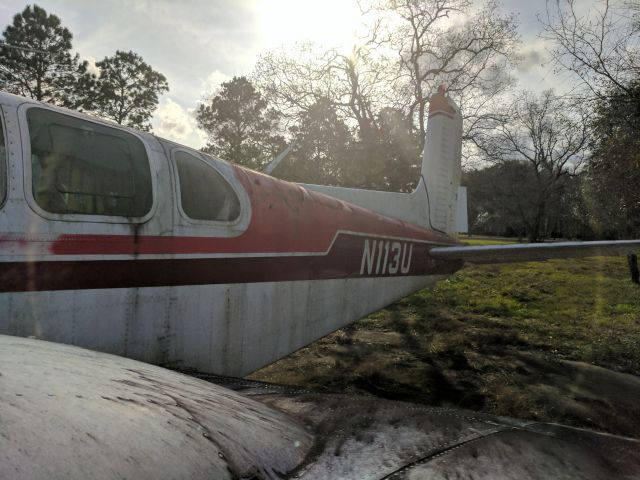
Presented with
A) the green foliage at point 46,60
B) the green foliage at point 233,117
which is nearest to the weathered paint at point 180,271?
the green foliage at point 46,60

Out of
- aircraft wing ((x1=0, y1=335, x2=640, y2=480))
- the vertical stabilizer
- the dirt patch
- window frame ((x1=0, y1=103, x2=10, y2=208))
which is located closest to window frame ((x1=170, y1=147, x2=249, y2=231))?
window frame ((x1=0, y1=103, x2=10, y2=208))

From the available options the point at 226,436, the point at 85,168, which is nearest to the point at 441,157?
the point at 85,168

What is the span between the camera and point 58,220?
2.47 meters

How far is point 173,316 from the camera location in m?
3.06

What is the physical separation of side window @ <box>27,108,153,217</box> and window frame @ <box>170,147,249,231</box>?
225mm

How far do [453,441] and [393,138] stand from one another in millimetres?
19968

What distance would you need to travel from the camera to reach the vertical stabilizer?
7739 mm

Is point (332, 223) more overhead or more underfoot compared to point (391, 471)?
more overhead

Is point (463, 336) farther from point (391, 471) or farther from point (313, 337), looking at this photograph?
point (391, 471)

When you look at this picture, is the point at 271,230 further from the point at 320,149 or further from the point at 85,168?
the point at 320,149

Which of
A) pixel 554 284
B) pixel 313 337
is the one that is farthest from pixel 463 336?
pixel 554 284

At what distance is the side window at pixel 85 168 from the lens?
8.24 feet

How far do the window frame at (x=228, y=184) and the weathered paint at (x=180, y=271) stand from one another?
0.04 ft

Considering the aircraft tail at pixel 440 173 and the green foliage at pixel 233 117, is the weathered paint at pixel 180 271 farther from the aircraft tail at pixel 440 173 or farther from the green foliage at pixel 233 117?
the green foliage at pixel 233 117
